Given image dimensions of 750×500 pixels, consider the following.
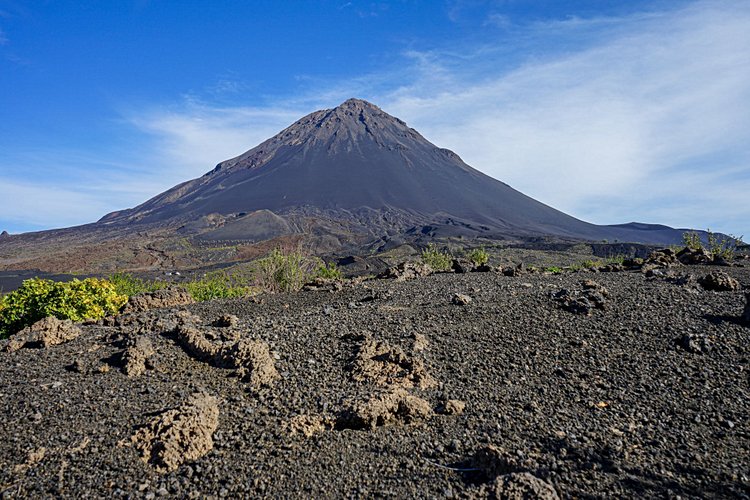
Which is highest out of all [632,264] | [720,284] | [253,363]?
[632,264]

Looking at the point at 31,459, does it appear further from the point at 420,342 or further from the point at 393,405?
the point at 420,342

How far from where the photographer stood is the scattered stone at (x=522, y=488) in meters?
2.78

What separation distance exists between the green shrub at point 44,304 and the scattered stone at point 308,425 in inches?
218

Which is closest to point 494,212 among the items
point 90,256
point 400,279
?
point 90,256

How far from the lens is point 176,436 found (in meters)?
3.60

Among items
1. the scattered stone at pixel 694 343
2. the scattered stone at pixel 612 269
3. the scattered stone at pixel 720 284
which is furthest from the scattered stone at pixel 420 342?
the scattered stone at pixel 612 269

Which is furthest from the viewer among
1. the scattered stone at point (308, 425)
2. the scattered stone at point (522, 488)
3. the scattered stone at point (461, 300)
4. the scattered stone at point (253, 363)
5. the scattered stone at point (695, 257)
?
the scattered stone at point (695, 257)

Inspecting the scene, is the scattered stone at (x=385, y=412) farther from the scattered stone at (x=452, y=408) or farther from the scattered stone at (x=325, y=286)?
the scattered stone at (x=325, y=286)

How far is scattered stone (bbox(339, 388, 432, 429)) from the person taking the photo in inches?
156

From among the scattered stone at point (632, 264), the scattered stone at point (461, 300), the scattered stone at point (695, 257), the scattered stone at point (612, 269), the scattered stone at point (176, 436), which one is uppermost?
the scattered stone at point (695, 257)

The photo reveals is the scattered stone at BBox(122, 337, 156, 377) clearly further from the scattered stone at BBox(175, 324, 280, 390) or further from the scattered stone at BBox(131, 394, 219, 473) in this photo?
the scattered stone at BBox(131, 394, 219, 473)

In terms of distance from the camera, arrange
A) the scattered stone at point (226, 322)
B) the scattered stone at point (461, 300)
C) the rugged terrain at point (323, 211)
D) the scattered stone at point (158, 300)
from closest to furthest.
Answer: the scattered stone at point (226, 322), the scattered stone at point (461, 300), the scattered stone at point (158, 300), the rugged terrain at point (323, 211)

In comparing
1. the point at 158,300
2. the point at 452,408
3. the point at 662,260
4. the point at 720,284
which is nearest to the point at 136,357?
the point at 452,408

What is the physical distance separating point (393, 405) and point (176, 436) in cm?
171
